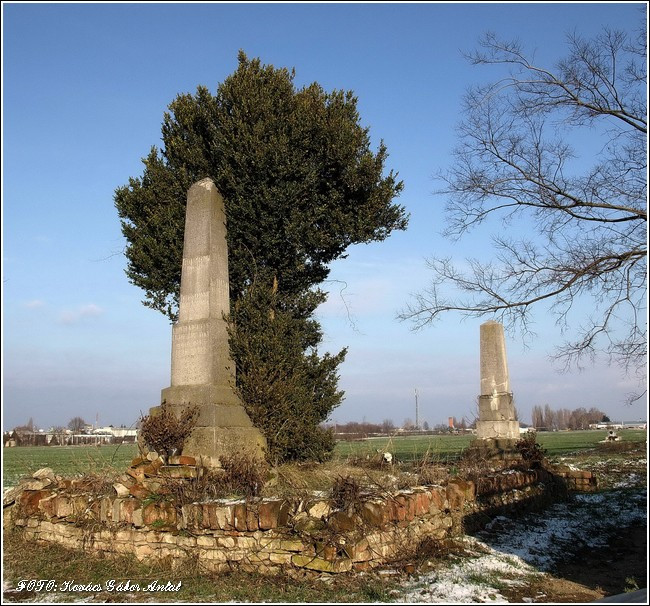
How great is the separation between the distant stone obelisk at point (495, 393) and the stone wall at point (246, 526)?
8100 millimetres

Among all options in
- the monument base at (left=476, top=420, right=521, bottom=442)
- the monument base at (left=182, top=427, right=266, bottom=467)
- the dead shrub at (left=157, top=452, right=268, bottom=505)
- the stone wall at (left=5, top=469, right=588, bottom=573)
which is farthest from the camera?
the monument base at (left=476, top=420, right=521, bottom=442)

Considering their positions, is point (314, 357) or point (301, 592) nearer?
point (301, 592)

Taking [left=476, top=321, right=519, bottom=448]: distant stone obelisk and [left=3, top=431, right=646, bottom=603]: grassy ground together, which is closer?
[left=3, top=431, right=646, bottom=603]: grassy ground

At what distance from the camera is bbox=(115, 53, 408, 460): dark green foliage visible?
11.1 meters

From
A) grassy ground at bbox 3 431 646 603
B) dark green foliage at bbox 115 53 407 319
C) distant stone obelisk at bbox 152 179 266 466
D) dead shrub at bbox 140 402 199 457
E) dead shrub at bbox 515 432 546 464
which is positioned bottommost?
grassy ground at bbox 3 431 646 603

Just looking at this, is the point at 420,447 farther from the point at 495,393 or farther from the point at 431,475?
the point at 431,475

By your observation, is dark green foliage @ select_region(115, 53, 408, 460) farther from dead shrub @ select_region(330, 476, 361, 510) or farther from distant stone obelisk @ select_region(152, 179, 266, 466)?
dead shrub @ select_region(330, 476, 361, 510)

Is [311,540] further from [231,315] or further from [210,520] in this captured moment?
[231,315]

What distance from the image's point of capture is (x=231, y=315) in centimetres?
1109

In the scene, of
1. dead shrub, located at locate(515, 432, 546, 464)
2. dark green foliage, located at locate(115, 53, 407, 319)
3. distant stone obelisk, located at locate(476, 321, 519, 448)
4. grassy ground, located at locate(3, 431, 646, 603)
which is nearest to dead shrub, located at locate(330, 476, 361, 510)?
grassy ground, located at locate(3, 431, 646, 603)

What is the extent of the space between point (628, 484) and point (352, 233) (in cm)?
933

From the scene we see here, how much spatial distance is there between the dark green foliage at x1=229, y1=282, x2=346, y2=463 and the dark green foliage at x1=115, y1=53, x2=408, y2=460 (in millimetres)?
22

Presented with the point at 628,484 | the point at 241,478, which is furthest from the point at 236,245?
the point at 628,484

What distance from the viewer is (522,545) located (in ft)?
29.7
